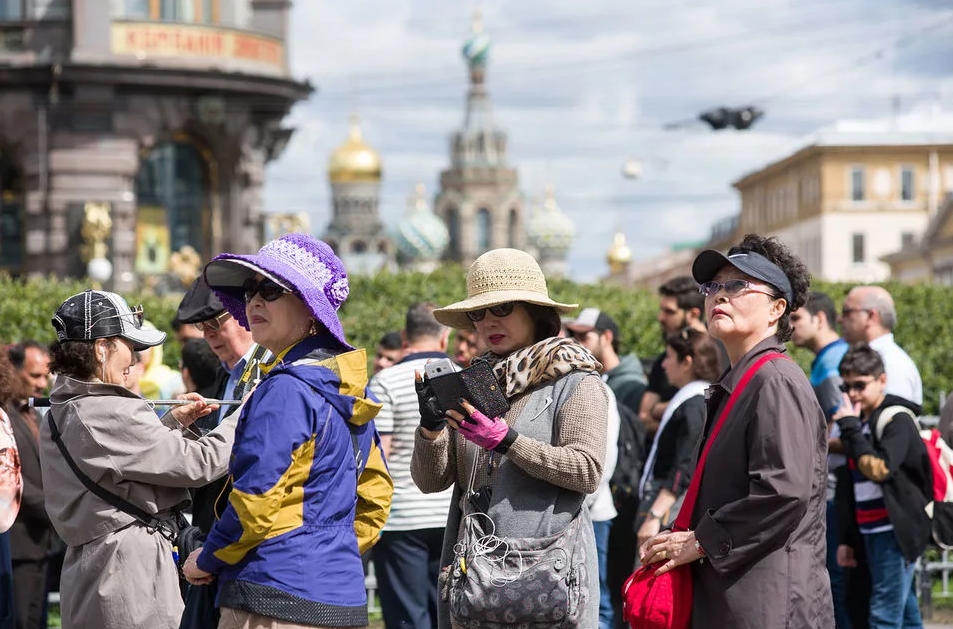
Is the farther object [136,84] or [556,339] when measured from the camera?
[136,84]

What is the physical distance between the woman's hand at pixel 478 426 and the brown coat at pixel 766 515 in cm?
70

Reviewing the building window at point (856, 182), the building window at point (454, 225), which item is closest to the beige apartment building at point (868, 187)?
the building window at point (856, 182)

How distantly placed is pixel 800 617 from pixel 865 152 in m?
97.0

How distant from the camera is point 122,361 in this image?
18.8 feet

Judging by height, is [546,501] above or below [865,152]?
below

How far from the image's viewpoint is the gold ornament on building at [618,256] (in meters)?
133

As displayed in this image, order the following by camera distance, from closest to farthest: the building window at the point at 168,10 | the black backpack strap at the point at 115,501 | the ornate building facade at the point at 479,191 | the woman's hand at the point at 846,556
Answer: the black backpack strap at the point at 115,501 → the woman's hand at the point at 846,556 → the building window at the point at 168,10 → the ornate building facade at the point at 479,191

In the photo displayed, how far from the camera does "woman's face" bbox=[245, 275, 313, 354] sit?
5.12m

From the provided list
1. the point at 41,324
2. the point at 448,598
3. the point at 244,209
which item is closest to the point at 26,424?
the point at 448,598

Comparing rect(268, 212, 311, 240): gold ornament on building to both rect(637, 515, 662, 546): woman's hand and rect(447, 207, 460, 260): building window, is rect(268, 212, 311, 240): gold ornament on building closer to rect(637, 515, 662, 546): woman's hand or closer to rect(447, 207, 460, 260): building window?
rect(637, 515, 662, 546): woman's hand

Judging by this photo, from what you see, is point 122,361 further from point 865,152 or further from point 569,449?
point 865,152

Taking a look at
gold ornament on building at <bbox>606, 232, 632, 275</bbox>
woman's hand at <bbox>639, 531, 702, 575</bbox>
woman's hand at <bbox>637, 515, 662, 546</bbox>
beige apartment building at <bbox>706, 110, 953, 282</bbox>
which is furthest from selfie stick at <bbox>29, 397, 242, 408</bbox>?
gold ornament on building at <bbox>606, 232, 632, 275</bbox>

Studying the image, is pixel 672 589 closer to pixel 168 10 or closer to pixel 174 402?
pixel 174 402

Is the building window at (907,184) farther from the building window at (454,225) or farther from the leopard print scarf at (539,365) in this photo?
the leopard print scarf at (539,365)
